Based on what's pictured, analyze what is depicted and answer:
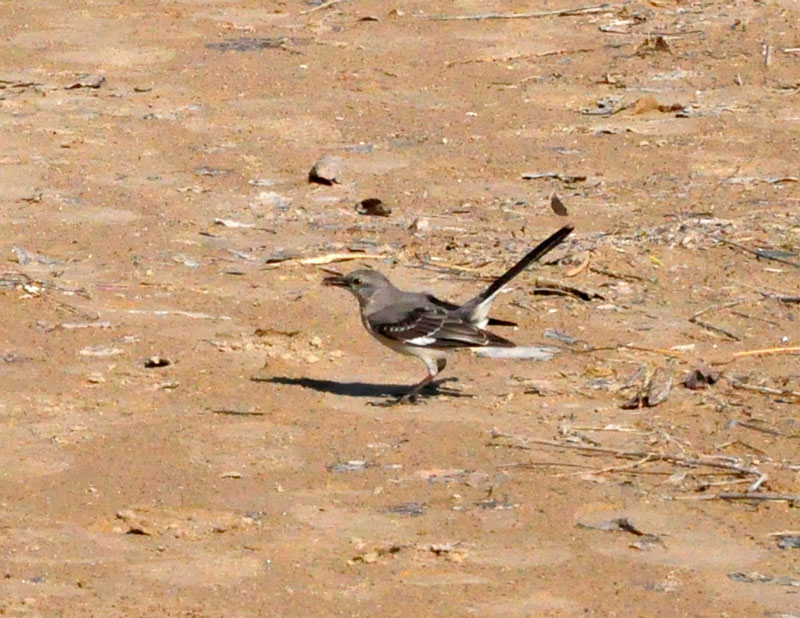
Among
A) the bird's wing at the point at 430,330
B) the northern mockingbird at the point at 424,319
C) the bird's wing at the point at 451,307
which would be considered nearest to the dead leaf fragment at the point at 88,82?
the northern mockingbird at the point at 424,319

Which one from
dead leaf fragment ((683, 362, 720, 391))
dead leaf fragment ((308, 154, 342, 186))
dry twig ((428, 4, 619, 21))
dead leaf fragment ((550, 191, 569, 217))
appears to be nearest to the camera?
dead leaf fragment ((683, 362, 720, 391))

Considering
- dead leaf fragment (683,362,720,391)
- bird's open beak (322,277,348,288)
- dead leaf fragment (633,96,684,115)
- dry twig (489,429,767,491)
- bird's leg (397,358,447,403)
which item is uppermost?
bird's open beak (322,277,348,288)

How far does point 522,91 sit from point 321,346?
4.93 m

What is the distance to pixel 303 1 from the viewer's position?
1561 cm

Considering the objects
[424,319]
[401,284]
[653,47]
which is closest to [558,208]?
[401,284]

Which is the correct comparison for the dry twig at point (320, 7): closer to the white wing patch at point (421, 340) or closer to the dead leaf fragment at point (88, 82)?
the dead leaf fragment at point (88, 82)

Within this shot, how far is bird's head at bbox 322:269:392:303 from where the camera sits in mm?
9016

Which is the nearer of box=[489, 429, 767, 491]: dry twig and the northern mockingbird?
box=[489, 429, 767, 491]: dry twig

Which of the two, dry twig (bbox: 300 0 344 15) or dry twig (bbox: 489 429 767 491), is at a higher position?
dry twig (bbox: 300 0 344 15)

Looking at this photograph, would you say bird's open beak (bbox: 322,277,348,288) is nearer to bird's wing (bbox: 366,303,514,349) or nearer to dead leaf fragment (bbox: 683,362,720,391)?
bird's wing (bbox: 366,303,514,349)

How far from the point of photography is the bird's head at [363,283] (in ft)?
29.6

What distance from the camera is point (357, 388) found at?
873 centimetres

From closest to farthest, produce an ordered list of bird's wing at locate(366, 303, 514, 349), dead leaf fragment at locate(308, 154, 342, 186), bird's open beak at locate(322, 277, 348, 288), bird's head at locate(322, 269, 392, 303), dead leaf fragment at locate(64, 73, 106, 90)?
bird's wing at locate(366, 303, 514, 349)
bird's head at locate(322, 269, 392, 303)
bird's open beak at locate(322, 277, 348, 288)
dead leaf fragment at locate(308, 154, 342, 186)
dead leaf fragment at locate(64, 73, 106, 90)

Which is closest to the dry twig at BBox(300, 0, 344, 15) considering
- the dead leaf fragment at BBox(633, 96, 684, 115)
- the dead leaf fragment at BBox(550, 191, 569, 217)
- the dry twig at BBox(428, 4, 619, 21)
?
the dry twig at BBox(428, 4, 619, 21)
